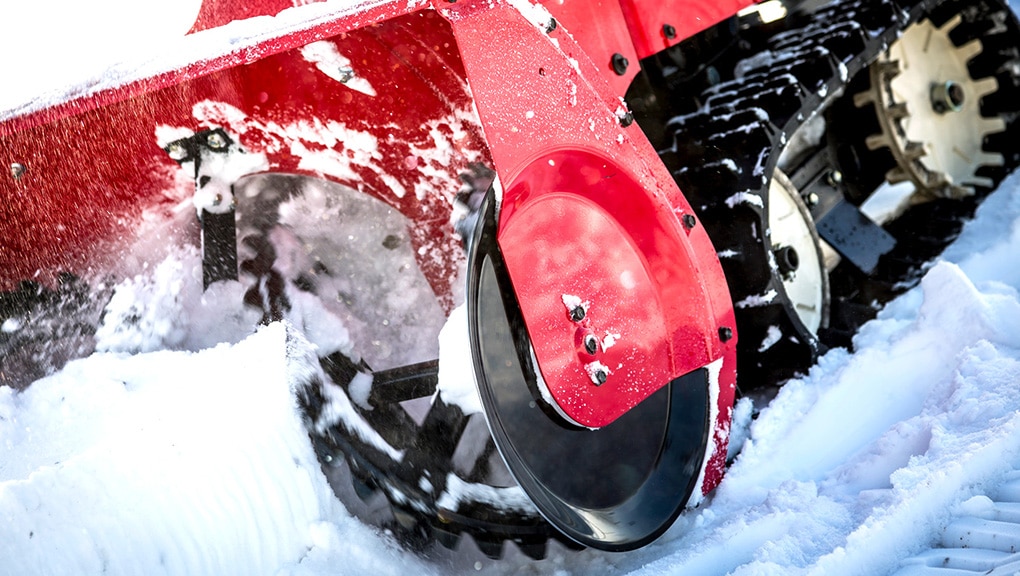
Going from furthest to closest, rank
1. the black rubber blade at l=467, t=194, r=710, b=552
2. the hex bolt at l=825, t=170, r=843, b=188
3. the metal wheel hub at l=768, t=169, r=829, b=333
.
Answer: the hex bolt at l=825, t=170, r=843, b=188, the metal wheel hub at l=768, t=169, r=829, b=333, the black rubber blade at l=467, t=194, r=710, b=552

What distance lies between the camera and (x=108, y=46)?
2004mm

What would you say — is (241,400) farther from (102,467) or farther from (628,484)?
(628,484)

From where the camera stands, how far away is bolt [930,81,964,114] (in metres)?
3.42

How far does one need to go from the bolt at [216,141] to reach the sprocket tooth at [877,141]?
2123 millimetres

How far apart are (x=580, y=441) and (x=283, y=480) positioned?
60cm

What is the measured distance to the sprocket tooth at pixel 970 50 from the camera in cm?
353

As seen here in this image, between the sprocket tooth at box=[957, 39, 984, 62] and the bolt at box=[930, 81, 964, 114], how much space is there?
0.15 m

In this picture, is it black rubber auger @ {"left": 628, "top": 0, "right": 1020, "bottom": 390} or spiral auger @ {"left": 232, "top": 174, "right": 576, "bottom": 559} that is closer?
spiral auger @ {"left": 232, "top": 174, "right": 576, "bottom": 559}

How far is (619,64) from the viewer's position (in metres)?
2.09

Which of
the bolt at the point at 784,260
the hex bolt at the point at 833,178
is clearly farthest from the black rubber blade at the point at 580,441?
the hex bolt at the point at 833,178

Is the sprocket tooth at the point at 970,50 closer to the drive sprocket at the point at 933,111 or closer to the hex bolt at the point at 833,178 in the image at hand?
the drive sprocket at the point at 933,111

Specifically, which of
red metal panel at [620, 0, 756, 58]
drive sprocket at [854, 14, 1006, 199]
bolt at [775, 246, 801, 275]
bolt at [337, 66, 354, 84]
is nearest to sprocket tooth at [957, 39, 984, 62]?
drive sprocket at [854, 14, 1006, 199]

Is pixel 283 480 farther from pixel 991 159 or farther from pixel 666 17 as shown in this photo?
pixel 991 159

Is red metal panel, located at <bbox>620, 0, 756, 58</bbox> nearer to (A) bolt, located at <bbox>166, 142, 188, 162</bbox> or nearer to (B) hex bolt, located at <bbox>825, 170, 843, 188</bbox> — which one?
(B) hex bolt, located at <bbox>825, 170, 843, 188</bbox>
